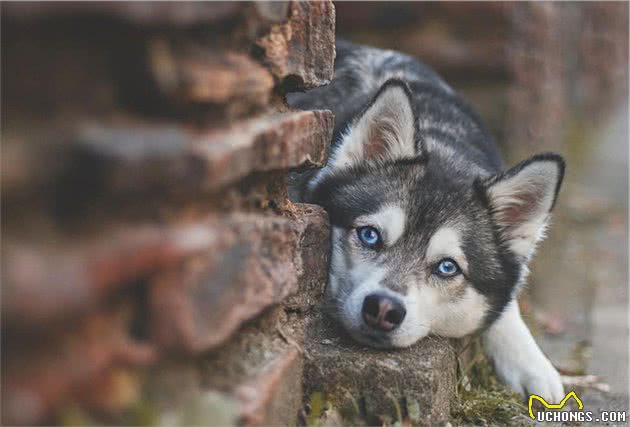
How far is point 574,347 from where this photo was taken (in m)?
4.80

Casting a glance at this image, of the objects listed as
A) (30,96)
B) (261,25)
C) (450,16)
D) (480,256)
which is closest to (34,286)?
(30,96)

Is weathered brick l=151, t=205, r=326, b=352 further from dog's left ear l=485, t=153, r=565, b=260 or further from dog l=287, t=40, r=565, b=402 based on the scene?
dog's left ear l=485, t=153, r=565, b=260

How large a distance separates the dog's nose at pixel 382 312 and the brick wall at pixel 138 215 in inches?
27.2

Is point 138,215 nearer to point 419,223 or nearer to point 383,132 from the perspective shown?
point 419,223

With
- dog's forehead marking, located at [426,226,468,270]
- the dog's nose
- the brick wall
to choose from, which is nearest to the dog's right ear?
dog's forehead marking, located at [426,226,468,270]

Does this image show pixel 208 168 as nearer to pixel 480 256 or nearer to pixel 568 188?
pixel 480 256

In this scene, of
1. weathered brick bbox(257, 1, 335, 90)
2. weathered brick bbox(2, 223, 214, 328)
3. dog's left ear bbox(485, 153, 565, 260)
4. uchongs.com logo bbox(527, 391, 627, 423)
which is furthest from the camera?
dog's left ear bbox(485, 153, 565, 260)

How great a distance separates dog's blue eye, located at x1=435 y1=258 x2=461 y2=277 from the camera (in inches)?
134

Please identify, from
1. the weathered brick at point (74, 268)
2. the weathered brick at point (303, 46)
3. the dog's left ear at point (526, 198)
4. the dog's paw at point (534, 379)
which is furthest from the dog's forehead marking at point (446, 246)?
the weathered brick at point (74, 268)

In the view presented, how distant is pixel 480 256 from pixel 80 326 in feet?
7.35

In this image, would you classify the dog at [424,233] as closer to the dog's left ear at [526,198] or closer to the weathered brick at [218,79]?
the dog's left ear at [526,198]

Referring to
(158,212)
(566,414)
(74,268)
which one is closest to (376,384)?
(566,414)

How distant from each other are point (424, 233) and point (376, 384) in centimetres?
83

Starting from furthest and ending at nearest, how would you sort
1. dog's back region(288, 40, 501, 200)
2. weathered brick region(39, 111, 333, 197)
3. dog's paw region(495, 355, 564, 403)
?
dog's back region(288, 40, 501, 200) < dog's paw region(495, 355, 564, 403) < weathered brick region(39, 111, 333, 197)
